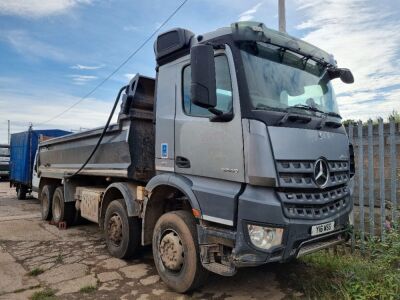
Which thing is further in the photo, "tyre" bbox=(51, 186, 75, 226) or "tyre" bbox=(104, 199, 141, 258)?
"tyre" bbox=(51, 186, 75, 226)

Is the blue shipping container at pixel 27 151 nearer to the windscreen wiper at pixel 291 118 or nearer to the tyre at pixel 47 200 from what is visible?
the tyre at pixel 47 200

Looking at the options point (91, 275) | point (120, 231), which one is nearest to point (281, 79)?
point (120, 231)

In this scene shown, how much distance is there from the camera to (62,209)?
305 inches

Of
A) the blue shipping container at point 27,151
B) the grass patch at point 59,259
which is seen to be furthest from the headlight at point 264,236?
the blue shipping container at point 27,151

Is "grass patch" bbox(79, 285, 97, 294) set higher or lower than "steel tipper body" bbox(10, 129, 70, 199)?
lower

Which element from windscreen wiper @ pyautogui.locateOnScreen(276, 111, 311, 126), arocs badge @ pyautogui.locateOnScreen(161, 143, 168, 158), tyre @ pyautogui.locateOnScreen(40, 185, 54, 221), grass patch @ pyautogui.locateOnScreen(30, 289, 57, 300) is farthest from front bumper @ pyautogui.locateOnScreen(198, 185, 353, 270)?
tyre @ pyautogui.locateOnScreen(40, 185, 54, 221)

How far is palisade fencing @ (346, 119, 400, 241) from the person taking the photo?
4961 millimetres

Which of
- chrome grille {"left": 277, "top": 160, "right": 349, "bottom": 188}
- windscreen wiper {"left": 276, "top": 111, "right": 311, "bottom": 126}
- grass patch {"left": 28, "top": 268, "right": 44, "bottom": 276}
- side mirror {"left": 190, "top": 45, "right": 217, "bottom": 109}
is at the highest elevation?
side mirror {"left": 190, "top": 45, "right": 217, "bottom": 109}

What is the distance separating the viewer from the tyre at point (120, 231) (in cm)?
501

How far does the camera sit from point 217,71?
362 centimetres

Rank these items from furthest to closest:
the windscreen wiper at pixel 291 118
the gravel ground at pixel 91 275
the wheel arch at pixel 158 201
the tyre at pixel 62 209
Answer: the tyre at pixel 62 209 < the wheel arch at pixel 158 201 < the gravel ground at pixel 91 275 < the windscreen wiper at pixel 291 118

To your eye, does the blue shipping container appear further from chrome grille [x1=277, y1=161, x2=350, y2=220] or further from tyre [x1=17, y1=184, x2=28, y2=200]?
chrome grille [x1=277, y1=161, x2=350, y2=220]

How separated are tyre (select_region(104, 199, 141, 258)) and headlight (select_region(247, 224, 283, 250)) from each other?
2354 millimetres

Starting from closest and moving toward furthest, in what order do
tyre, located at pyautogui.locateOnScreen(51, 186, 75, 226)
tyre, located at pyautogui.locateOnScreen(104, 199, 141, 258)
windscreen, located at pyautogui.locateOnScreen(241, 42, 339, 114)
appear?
windscreen, located at pyautogui.locateOnScreen(241, 42, 339, 114) → tyre, located at pyautogui.locateOnScreen(104, 199, 141, 258) → tyre, located at pyautogui.locateOnScreen(51, 186, 75, 226)
